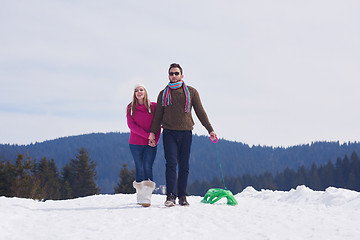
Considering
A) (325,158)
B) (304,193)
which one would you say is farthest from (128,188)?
(325,158)

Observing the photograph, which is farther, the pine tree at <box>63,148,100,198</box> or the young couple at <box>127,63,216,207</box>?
the pine tree at <box>63,148,100,198</box>

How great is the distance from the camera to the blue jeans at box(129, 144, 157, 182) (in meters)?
7.36

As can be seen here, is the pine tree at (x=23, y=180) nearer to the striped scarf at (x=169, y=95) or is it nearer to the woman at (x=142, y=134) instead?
the woman at (x=142, y=134)

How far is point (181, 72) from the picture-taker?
23.8 ft

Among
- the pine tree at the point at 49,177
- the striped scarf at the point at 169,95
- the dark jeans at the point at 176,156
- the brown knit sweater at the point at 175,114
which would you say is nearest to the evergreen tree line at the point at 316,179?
the pine tree at the point at 49,177

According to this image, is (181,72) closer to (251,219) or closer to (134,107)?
(134,107)

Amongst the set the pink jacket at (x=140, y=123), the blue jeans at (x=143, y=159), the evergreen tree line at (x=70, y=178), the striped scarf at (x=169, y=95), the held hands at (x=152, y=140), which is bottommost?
the evergreen tree line at (x=70, y=178)

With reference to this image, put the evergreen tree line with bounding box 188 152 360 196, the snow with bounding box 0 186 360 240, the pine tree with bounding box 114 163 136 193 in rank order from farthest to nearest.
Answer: the evergreen tree line with bounding box 188 152 360 196 < the pine tree with bounding box 114 163 136 193 < the snow with bounding box 0 186 360 240

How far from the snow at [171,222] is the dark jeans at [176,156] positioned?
485 millimetres

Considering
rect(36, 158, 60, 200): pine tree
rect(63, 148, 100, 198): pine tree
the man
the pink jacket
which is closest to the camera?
the man

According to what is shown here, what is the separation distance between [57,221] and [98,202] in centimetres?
241

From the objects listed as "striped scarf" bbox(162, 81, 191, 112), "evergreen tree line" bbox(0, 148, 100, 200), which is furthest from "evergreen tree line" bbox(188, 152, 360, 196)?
"striped scarf" bbox(162, 81, 191, 112)

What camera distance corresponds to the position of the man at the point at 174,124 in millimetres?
7082

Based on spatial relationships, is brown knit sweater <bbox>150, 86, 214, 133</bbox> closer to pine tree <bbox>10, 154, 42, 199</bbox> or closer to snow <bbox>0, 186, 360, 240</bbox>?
snow <bbox>0, 186, 360, 240</bbox>
